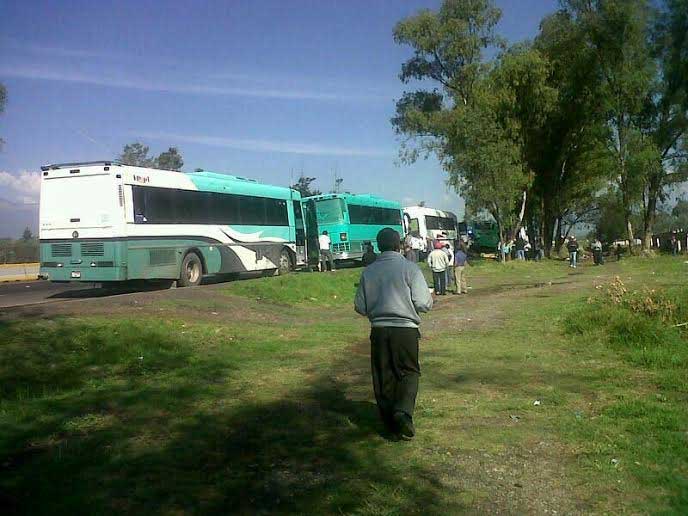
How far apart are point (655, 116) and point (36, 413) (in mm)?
37873

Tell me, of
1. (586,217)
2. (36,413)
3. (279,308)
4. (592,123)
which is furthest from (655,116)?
(36,413)

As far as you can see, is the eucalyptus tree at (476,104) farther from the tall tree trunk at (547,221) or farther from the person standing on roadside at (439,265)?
the person standing on roadside at (439,265)

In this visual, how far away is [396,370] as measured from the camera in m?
6.07

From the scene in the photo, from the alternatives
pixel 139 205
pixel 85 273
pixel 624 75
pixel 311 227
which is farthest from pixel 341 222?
pixel 624 75

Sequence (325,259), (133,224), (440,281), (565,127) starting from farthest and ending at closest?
(565,127), (325,259), (440,281), (133,224)

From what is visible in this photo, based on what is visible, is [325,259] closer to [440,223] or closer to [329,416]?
[440,223]

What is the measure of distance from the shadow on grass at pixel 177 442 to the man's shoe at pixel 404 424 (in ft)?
0.66

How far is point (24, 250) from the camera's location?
41.9 m

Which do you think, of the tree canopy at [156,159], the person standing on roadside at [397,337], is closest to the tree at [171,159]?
the tree canopy at [156,159]

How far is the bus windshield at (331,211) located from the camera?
31141 millimetres

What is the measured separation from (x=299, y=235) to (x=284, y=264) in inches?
89.5

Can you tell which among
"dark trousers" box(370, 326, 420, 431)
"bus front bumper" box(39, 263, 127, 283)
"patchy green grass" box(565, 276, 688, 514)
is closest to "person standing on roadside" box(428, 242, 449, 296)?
"patchy green grass" box(565, 276, 688, 514)

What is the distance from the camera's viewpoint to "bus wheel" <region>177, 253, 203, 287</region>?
62.1ft

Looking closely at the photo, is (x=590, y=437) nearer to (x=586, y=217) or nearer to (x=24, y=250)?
(x=24, y=250)
